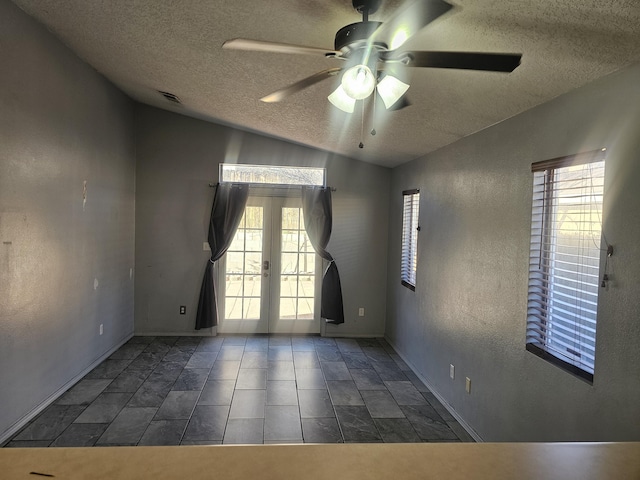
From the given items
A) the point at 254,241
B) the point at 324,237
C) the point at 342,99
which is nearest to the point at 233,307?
the point at 254,241

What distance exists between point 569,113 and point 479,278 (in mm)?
1349

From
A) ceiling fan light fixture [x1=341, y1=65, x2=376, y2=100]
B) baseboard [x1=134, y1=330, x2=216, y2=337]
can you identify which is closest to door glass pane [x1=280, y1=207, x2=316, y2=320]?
baseboard [x1=134, y1=330, x2=216, y2=337]

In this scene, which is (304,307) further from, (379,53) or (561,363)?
(379,53)

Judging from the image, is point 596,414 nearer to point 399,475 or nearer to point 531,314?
point 531,314

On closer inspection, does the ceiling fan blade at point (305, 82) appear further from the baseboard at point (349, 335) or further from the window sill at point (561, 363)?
the baseboard at point (349, 335)

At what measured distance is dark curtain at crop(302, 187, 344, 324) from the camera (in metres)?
5.66

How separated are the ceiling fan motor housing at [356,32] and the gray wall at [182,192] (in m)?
4.10

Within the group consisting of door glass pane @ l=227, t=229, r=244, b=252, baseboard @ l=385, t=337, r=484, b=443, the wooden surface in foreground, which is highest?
door glass pane @ l=227, t=229, r=244, b=252

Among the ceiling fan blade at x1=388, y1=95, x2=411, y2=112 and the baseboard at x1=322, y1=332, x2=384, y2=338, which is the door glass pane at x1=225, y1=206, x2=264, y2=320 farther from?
the ceiling fan blade at x1=388, y1=95, x2=411, y2=112

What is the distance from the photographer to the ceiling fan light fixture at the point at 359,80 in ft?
5.63

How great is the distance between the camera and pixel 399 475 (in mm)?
654

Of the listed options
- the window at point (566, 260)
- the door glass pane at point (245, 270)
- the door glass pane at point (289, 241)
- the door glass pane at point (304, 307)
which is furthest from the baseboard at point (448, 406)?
the door glass pane at point (245, 270)

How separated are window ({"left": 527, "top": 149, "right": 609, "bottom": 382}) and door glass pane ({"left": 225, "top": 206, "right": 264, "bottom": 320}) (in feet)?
12.7

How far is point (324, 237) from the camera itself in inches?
225
